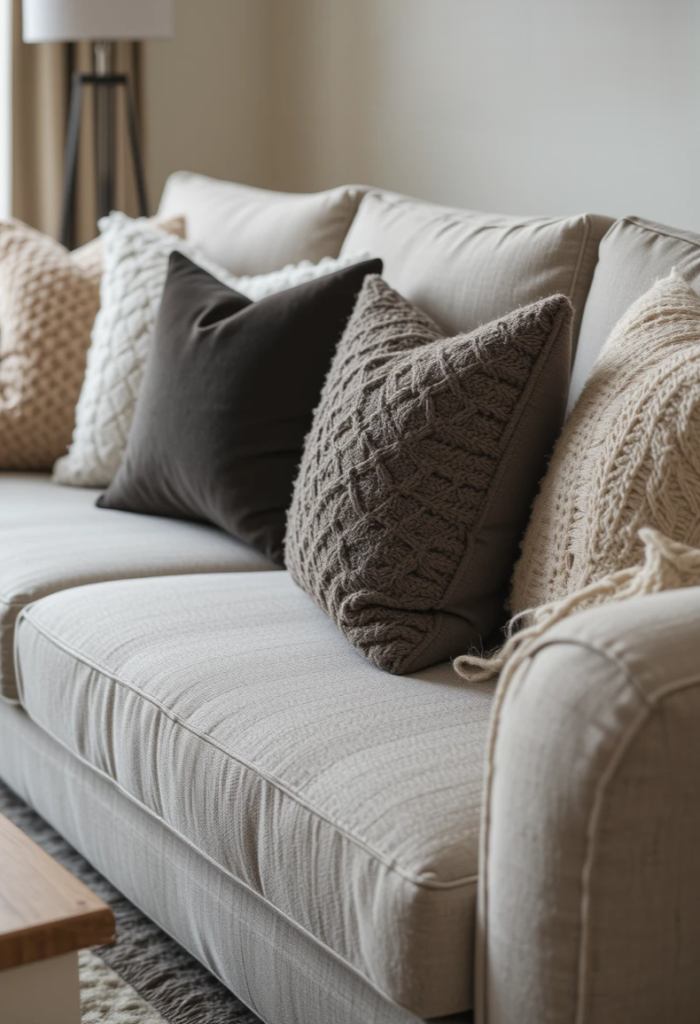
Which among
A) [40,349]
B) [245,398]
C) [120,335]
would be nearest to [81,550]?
[245,398]

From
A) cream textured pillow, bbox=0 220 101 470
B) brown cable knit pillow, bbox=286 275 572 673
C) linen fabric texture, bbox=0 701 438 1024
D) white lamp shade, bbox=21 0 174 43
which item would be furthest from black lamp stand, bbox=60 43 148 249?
brown cable knit pillow, bbox=286 275 572 673

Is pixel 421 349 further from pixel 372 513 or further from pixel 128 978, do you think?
pixel 128 978

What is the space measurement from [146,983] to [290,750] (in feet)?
1.69

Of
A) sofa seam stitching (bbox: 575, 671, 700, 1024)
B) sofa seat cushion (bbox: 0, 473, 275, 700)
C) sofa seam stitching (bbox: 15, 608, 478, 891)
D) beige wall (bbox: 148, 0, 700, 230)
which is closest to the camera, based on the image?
sofa seam stitching (bbox: 575, 671, 700, 1024)

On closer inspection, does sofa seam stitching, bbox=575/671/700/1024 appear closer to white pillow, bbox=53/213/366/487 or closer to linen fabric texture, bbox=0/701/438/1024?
linen fabric texture, bbox=0/701/438/1024

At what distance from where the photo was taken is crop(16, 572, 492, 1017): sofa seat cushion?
901mm

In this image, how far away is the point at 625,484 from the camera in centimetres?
108

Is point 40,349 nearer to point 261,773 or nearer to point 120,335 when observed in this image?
point 120,335

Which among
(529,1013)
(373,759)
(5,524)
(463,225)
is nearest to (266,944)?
(373,759)

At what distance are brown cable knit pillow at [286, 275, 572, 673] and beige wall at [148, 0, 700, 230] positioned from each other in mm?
1240

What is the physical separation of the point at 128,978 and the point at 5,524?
79 cm

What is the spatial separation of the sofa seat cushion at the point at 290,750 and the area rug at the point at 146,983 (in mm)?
260

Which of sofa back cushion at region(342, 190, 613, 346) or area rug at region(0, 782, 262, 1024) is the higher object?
sofa back cushion at region(342, 190, 613, 346)

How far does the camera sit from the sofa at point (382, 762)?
798 millimetres
